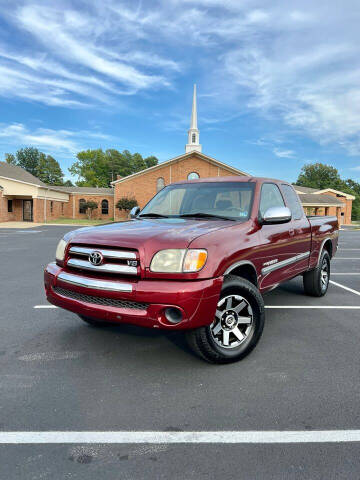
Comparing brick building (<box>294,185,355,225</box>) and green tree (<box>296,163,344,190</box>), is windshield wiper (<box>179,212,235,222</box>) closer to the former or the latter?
brick building (<box>294,185,355,225</box>)

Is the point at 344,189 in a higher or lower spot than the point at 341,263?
Result: higher

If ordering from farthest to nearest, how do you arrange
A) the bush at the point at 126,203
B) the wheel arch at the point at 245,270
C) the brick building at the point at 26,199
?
the bush at the point at 126,203 → the brick building at the point at 26,199 → the wheel arch at the point at 245,270

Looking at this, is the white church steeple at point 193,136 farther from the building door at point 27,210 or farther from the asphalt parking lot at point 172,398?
the asphalt parking lot at point 172,398

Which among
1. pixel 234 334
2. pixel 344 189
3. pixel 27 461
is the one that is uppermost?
pixel 344 189

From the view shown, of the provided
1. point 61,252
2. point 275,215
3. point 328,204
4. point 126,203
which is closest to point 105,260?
point 61,252

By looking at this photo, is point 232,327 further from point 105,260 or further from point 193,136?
point 193,136

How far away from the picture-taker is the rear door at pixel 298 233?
15.7 feet

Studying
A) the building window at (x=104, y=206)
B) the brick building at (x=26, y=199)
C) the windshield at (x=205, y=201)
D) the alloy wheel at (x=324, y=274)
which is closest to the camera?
the windshield at (x=205, y=201)

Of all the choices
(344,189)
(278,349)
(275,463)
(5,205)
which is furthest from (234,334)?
(344,189)

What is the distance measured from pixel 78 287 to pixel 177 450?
1.63 metres

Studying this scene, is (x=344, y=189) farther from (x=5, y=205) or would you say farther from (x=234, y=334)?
(x=234, y=334)

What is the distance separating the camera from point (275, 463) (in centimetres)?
204

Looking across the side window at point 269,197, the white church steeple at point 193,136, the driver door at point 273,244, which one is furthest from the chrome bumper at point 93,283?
the white church steeple at point 193,136

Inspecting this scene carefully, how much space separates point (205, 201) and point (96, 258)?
→ 1765 mm
